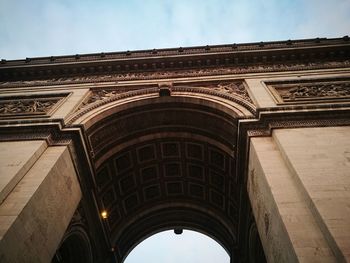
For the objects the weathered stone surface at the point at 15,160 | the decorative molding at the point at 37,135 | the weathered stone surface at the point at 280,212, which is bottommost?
the weathered stone surface at the point at 280,212

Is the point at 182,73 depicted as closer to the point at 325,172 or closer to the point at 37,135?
the point at 37,135

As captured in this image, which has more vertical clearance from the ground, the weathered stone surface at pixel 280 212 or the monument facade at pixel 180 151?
the monument facade at pixel 180 151

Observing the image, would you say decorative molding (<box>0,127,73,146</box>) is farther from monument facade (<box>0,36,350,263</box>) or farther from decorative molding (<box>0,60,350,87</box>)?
decorative molding (<box>0,60,350,87</box>)

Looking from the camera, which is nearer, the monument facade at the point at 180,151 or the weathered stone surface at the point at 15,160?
the monument facade at the point at 180,151

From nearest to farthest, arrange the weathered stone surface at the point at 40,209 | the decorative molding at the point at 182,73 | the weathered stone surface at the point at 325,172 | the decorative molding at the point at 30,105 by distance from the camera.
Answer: the weathered stone surface at the point at 325,172
the weathered stone surface at the point at 40,209
the decorative molding at the point at 30,105
the decorative molding at the point at 182,73

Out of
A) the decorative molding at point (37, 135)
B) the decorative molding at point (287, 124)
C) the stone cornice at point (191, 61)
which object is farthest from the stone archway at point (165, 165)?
the stone cornice at point (191, 61)

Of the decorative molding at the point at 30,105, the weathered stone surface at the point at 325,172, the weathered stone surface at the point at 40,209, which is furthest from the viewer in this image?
the decorative molding at the point at 30,105

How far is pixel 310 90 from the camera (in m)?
9.84

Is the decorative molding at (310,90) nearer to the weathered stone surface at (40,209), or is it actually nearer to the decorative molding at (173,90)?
the decorative molding at (173,90)

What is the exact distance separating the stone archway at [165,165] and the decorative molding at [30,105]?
1729mm

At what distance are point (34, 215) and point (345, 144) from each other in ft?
24.6

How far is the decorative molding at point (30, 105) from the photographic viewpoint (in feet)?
32.2

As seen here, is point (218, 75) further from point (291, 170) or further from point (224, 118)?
point (291, 170)

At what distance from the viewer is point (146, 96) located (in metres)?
10.9
